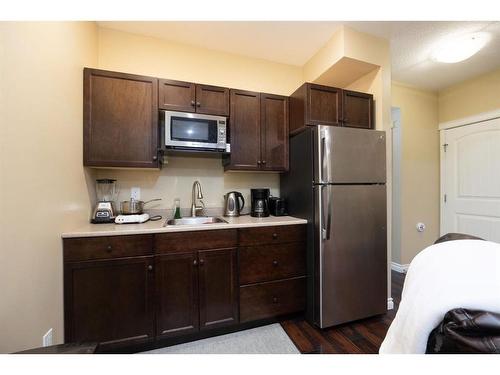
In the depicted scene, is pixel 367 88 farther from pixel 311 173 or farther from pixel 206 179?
pixel 206 179

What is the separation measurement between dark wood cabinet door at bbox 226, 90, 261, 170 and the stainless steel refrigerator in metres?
0.45

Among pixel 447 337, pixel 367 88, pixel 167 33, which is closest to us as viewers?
pixel 447 337

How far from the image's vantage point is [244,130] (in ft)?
6.41

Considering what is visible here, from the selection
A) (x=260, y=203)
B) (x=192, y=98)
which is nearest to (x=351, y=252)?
(x=260, y=203)

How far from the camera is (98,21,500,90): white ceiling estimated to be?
5.94 feet

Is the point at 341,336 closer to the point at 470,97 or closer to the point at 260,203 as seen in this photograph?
the point at 260,203

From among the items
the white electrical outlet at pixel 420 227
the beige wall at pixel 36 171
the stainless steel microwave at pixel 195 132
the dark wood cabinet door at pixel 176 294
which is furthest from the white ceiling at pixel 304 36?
the white electrical outlet at pixel 420 227

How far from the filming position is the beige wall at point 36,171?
2.81 feet

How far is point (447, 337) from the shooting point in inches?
18.6

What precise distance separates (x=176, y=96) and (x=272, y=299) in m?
1.88

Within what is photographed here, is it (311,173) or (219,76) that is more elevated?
(219,76)

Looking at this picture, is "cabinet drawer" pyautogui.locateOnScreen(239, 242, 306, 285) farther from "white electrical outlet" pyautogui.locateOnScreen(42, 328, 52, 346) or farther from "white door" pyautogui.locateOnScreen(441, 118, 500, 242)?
"white door" pyautogui.locateOnScreen(441, 118, 500, 242)
